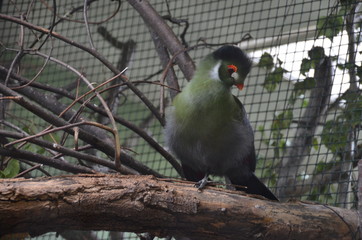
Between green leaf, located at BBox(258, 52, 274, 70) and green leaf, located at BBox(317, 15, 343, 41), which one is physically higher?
green leaf, located at BBox(317, 15, 343, 41)

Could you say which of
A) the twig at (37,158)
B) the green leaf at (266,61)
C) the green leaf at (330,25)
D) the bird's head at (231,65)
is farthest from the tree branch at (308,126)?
the twig at (37,158)

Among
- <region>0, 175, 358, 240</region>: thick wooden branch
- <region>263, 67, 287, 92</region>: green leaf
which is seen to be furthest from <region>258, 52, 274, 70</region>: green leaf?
<region>0, 175, 358, 240</region>: thick wooden branch

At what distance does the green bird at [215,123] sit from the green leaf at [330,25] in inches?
33.2

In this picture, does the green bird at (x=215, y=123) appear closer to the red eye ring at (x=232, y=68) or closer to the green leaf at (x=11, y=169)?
the red eye ring at (x=232, y=68)

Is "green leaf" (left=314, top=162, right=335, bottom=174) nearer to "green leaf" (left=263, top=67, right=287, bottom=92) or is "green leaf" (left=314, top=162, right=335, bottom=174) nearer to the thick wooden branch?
"green leaf" (left=263, top=67, right=287, bottom=92)

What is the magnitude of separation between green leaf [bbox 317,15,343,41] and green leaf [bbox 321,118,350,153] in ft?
1.52

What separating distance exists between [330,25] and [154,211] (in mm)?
1710

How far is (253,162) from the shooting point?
6.58ft

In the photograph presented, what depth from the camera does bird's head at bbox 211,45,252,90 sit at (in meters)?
1.88

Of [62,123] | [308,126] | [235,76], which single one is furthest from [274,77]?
[62,123]

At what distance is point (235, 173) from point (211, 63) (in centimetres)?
47

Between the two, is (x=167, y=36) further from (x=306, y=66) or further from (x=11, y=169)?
(x=11, y=169)

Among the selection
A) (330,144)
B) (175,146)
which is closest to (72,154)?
(175,146)

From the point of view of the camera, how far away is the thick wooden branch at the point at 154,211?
50.2 inches
